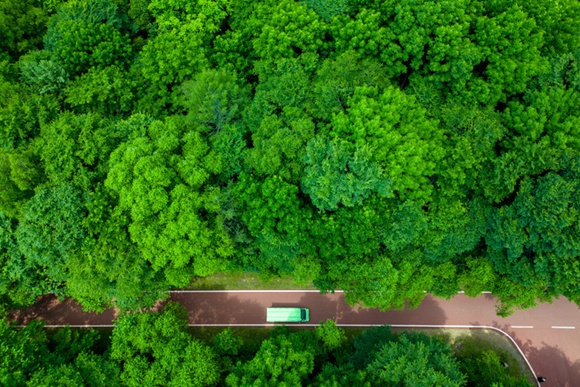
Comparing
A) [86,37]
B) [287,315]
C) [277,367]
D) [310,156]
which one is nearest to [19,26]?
[86,37]

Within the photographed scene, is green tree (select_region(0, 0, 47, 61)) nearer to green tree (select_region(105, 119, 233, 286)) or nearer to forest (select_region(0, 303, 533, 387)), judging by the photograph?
green tree (select_region(105, 119, 233, 286))

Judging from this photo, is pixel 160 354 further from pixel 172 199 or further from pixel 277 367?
pixel 172 199

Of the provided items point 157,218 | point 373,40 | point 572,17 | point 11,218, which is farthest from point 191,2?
point 572,17

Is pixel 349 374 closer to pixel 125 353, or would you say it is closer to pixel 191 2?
pixel 125 353

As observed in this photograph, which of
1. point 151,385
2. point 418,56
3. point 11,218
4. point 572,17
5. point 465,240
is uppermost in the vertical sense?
point 572,17

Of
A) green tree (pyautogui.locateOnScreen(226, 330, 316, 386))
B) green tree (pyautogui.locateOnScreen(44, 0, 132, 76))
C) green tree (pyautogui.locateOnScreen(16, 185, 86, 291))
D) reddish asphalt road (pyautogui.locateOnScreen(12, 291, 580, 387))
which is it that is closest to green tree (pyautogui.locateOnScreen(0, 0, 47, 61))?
green tree (pyautogui.locateOnScreen(44, 0, 132, 76))

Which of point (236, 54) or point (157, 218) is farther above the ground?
point (236, 54)

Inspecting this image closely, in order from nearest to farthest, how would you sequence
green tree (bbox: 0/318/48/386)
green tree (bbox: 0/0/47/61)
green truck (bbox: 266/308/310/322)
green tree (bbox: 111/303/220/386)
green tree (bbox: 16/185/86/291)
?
Result: green tree (bbox: 0/318/48/386)
green tree (bbox: 16/185/86/291)
green tree (bbox: 111/303/220/386)
green tree (bbox: 0/0/47/61)
green truck (bbox: 266/308/310/322)
